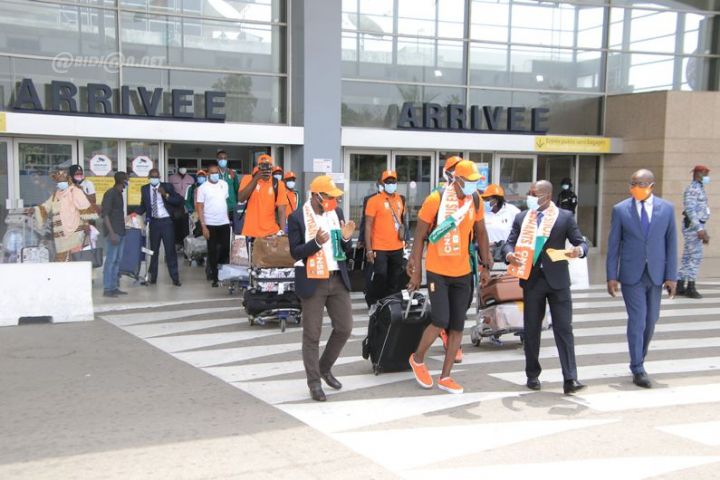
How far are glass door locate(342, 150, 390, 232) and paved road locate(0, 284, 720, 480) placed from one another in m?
8.56

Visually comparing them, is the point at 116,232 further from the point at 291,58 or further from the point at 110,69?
the point at 291,58

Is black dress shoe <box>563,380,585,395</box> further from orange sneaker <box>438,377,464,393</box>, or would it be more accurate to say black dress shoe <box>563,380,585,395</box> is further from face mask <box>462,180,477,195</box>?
face mask <box>462,180,477,195</box>

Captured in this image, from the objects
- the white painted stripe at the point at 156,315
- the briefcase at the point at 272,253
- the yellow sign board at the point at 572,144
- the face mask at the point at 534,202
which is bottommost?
the white painted stripe at the point at 156,315

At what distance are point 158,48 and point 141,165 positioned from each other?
271cm

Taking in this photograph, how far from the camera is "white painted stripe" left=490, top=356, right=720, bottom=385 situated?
712cm

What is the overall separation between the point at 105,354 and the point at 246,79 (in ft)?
33.7

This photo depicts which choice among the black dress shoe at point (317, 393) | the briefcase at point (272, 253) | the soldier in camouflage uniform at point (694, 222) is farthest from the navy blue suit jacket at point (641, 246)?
the soldier in camouflage uniform at point (694, 222)

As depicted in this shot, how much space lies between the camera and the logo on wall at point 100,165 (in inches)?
591

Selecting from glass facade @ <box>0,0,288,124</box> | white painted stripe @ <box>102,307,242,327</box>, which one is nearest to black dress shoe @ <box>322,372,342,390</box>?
white painted stripe @ <box>102,307,242,327</box>

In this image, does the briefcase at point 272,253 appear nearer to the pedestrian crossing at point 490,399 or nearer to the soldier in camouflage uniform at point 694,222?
the pedestrian crossing at point 490,399

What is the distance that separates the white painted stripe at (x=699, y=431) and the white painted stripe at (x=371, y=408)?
1.38 meters

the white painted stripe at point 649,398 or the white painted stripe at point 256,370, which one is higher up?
the white painted stripe at point 649,398

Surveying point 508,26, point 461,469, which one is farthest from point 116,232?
point 508,26

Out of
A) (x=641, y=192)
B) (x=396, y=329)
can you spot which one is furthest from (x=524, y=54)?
(x=396, y=329)
